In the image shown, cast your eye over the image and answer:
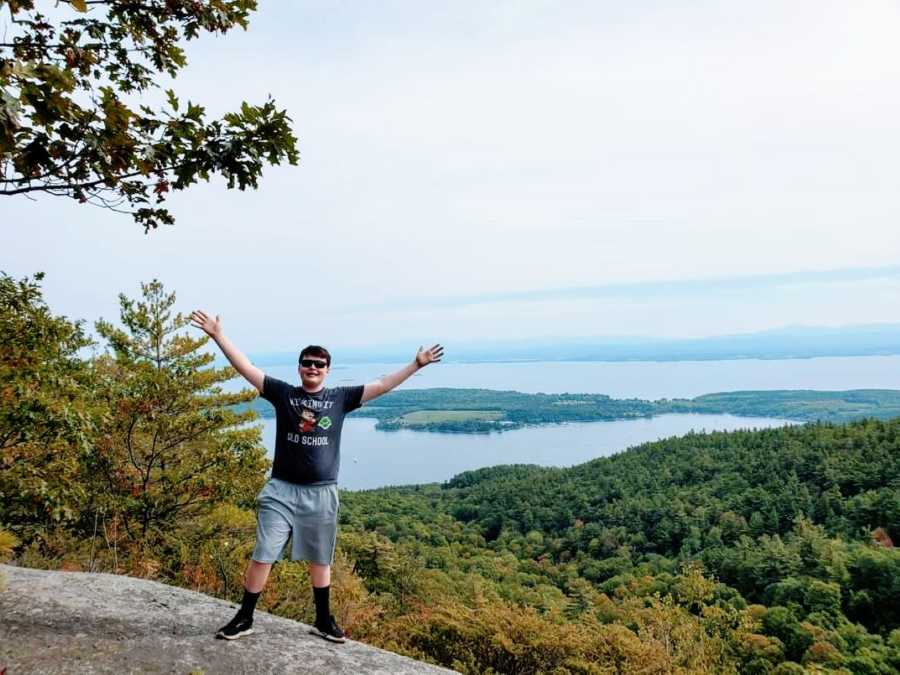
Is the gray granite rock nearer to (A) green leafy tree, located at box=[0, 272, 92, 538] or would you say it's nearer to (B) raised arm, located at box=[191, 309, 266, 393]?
(A) green leafy tree, located at box=[0, 272, 92, 538]

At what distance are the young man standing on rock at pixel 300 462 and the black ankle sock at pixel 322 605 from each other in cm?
29

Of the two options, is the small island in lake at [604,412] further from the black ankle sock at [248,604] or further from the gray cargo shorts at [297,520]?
the gray cargo shorts at [297,520]

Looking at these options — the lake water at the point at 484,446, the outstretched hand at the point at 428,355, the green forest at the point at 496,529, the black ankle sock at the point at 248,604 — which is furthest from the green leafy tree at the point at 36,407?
the lake water at the point at 484,446

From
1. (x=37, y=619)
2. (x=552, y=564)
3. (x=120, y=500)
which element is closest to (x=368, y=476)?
(x=552, y=564)

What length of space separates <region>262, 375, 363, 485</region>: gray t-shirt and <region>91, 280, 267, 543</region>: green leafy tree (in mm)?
8973

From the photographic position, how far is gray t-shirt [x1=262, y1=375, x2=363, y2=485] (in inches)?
160

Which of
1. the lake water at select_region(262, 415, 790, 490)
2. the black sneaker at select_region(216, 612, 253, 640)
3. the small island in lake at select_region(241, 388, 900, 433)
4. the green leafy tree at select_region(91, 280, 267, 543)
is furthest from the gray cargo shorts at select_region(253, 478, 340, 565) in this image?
the small island in lake at select_region(241, 388, 900, 433)

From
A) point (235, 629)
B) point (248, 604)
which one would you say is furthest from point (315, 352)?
point (235, 629)

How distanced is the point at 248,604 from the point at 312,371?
6.19 feet

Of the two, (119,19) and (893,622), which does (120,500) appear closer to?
(119,19)

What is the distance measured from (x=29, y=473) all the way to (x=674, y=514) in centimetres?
6281

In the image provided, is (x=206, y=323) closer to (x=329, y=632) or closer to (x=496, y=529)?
(x=329, y=632)

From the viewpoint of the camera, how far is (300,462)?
4.05m

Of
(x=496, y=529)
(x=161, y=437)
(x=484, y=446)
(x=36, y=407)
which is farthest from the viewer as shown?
(x=484, y=446)
